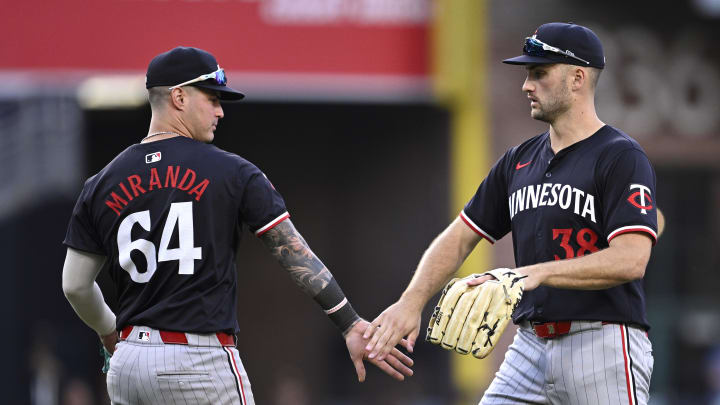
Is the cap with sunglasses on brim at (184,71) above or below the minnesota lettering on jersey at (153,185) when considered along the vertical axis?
above

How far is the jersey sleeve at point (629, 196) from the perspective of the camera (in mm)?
4934

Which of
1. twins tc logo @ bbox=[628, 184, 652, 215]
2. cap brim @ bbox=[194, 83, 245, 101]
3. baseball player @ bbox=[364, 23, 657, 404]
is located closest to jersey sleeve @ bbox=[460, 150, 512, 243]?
baseball player @ bbox=[364, 23, 657, 404]

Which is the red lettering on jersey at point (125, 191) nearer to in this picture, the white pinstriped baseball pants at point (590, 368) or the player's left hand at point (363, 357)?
the player's left hand at point (363, 357)

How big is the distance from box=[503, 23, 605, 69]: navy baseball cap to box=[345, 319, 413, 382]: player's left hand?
1.46m

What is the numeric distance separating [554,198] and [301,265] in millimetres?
1196

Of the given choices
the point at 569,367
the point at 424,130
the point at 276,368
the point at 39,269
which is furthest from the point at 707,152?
the point at 569,367

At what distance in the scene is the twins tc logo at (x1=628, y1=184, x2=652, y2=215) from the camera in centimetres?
495

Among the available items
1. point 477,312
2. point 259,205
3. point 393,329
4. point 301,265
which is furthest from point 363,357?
point 259,205

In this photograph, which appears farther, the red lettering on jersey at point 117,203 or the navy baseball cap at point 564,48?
the navy baseball cap at point 564,48

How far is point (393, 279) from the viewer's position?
17.2 m

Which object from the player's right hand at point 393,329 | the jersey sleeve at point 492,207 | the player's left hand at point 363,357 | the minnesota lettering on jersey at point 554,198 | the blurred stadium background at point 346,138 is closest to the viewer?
the minnesota lettering on jersey at point 554,198

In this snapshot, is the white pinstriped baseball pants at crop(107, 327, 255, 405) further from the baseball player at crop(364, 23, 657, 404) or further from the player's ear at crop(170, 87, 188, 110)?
the player's ear at crop(170, 87, 188, 110)

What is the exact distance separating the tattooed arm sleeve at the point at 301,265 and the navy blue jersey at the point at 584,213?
0.91 m

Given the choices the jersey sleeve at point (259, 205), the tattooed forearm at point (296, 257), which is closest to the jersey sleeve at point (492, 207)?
the tattooed forearm at point (296, 257)
